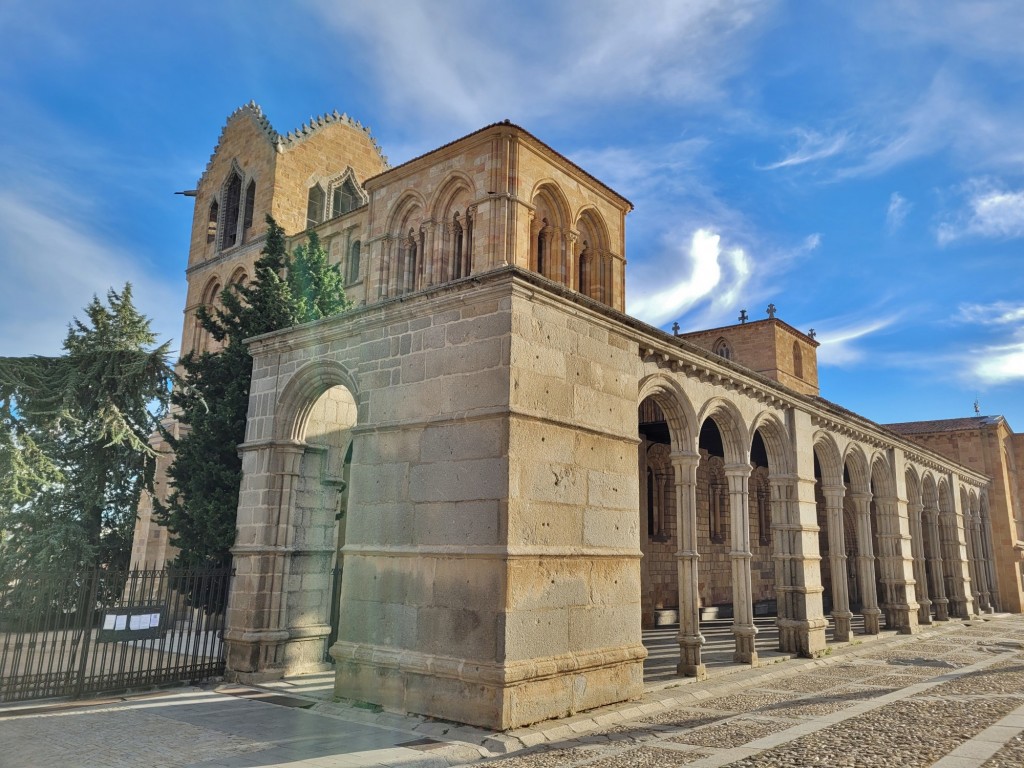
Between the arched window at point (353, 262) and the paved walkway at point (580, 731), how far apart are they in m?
17.7

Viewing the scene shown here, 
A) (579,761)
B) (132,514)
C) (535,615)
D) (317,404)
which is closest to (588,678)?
(535,615)

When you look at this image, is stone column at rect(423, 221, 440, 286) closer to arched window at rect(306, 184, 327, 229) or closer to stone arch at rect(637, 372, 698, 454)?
arched window at rect(306, 184, 327, 229)

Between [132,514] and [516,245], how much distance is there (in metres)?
11.9

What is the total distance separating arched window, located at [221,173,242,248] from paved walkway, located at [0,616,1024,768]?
78.5 ft

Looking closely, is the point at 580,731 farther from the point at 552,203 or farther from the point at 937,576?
the point at 552,203

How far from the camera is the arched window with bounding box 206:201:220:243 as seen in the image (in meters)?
31.0

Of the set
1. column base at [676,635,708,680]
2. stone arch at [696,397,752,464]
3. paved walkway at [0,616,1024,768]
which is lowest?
paved walkway at [0,616,1024,768]

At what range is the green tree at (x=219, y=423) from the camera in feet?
46.4

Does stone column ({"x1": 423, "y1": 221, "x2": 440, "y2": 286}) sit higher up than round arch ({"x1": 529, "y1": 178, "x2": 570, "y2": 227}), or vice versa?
round arch ({"x1": 529, "y1": 178, "x2": 570, "y2": 227})

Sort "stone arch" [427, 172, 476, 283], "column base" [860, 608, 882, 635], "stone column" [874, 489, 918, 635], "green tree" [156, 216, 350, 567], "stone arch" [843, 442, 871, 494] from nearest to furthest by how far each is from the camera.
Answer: "green tree" [156, 216, 350, 567] → "column base" [860, 608, 882, 635] → "stone arch" [843, 442, 871, 494] → "stone column" [874, 489, 918, 635] → "stone arch" [427, 172, 476, 283]

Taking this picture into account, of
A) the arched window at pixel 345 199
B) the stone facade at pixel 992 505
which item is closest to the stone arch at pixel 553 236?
the arched window at pixel 345 199

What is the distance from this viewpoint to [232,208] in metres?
30.2

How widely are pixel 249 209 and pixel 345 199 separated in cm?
375

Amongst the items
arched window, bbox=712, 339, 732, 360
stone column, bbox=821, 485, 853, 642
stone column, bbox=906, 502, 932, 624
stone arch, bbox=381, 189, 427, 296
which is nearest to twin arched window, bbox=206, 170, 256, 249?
stone arch, bbox=381, 189, 427, 296
